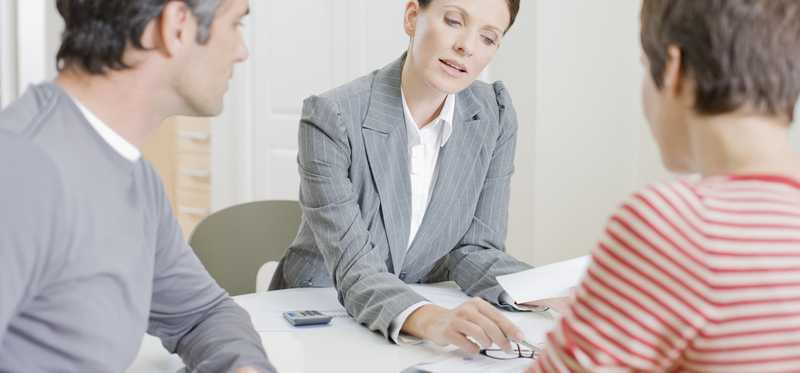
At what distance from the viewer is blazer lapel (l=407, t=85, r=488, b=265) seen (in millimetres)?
1908

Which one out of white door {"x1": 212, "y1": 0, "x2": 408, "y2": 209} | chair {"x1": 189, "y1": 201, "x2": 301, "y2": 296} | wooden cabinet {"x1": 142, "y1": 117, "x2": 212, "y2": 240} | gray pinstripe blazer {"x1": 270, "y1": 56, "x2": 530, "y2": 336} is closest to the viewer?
gray pinstripe blazer {"x1": 270, "y1": 56, "x2": 530, "y2": 336}

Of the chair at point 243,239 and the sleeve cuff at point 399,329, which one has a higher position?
the sleeve cuff at point 399,329

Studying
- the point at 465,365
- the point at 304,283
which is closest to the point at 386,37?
the point at 304,283

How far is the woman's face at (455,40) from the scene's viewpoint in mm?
1834

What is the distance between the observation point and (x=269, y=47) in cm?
404

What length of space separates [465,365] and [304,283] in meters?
0.67

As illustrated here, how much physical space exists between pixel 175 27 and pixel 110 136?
15 centimetres

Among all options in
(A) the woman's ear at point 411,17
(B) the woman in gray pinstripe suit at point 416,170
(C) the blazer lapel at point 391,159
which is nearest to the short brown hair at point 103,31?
(B) the woman in gray pinstripe suit at point 416,170

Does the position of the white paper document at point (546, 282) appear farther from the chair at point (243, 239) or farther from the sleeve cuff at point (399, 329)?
the chair at point (243, 239)

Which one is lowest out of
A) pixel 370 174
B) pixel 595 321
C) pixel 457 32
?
pixel 370 174

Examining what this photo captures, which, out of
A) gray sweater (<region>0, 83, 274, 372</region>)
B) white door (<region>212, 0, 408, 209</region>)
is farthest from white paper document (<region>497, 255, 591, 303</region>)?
white door (<region>212, 0, 408, 209</region>)

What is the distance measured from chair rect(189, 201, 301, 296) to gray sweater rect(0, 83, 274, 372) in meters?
0.95

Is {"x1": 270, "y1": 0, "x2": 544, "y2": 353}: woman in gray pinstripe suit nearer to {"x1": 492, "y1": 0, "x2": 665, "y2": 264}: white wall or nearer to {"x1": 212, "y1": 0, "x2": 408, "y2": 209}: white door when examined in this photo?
{"x1": 492, "y1": 0, "x2": 665, "y2": 264}: white wall

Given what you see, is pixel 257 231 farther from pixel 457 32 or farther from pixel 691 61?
pixel 691 61
